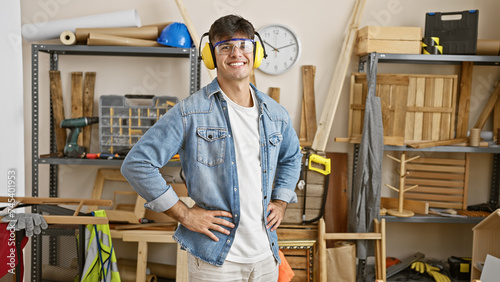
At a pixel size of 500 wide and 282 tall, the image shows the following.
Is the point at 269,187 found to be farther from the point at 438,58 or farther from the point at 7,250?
the point at 438,58

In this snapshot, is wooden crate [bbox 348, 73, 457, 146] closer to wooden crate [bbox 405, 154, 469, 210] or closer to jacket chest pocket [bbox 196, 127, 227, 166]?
wooden crate [bbox 405, 154, 469, 210]

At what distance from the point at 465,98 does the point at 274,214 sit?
8.05 ft

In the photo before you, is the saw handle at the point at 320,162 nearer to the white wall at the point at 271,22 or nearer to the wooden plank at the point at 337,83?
the wooden plank at the point at 337,83

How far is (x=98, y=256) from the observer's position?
289 cm

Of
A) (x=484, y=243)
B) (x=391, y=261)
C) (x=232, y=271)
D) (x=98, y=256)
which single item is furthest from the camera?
(x=391, y=261)

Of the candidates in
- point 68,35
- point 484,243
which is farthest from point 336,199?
point 68,35

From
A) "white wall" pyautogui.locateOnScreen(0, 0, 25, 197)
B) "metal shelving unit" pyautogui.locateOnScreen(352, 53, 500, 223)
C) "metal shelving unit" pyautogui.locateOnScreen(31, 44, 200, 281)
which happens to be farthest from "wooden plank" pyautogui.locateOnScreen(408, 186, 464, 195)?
"white wall" pyautogui.locateOnScreen(0, 0, 25, 197)

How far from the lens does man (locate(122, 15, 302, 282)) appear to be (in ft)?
5.40

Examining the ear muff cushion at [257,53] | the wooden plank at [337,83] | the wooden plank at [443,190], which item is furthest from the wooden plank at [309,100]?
the ear muff cushion at [257,53]

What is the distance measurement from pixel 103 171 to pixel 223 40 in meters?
2.29

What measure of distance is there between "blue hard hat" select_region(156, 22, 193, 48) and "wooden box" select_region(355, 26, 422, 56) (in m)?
1.29

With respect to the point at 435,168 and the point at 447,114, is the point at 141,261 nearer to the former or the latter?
the point at 435,168

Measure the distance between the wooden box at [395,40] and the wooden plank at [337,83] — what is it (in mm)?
229

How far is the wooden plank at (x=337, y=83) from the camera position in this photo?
11.3 feet
